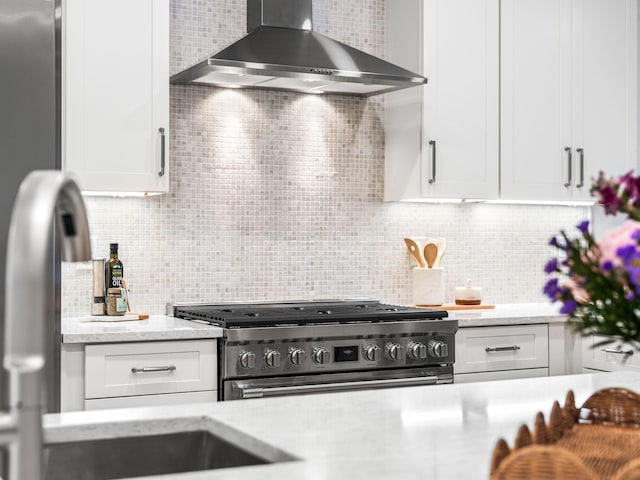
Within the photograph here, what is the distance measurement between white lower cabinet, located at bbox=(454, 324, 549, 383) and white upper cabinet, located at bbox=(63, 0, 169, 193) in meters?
1.43

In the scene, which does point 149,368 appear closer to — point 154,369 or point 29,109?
point 154,369

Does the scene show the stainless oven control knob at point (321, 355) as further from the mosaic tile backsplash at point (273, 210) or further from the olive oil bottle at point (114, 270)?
the olive oil bottle at point (114, 270)

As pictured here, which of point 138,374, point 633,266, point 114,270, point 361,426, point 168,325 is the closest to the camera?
point 633,266

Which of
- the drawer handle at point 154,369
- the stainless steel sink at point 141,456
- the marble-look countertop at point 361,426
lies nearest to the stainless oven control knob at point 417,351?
the drawer handle at point 154,369

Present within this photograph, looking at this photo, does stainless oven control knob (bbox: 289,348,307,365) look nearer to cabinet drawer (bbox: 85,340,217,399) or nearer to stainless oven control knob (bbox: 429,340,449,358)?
cabinet drawer (bbox: 85,340,217,399)

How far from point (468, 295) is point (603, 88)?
125 cm

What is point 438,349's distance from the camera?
370 cm

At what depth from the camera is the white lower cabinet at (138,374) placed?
125 inches

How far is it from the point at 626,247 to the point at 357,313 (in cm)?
251

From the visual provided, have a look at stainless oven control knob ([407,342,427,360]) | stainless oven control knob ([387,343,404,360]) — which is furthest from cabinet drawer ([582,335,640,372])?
stainless oven control knob ([387,343,404,360])

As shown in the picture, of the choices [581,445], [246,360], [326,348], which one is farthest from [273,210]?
[581,445]

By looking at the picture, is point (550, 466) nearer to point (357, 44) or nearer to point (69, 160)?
point (69, 160)

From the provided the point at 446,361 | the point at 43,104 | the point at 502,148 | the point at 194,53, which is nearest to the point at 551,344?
the point at 446,361

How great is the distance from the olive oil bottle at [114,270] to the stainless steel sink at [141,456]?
2.04m
